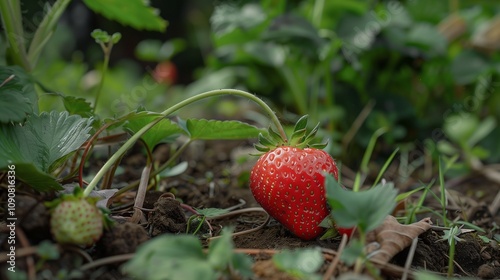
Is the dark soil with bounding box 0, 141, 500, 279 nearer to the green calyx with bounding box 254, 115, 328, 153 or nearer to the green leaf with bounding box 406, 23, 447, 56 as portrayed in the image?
the green calyx with bounding box 254, 115, 328, 153

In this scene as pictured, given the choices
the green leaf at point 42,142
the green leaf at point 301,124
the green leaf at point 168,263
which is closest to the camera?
the green leaf at point 168,263

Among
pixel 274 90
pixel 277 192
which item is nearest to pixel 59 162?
pixel 277 192

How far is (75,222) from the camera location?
749 millimetres

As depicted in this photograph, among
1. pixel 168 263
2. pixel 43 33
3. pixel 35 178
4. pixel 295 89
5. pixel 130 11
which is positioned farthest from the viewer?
pixel 295 89

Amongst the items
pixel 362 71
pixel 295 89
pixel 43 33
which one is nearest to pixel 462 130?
pixel 362 71

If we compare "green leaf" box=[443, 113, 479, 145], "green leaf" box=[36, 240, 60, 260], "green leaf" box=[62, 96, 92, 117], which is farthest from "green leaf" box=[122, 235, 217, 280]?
"green leaf" box=[443, 113, 479, 145]

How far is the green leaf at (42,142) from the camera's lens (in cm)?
86

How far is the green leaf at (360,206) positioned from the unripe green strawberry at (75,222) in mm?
323

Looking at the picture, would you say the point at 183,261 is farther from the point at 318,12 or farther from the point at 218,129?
the point at 318,12

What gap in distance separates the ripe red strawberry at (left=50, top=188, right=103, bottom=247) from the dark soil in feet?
0.06

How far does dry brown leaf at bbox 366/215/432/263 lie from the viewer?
824 millimetres

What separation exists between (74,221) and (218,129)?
0.37 m

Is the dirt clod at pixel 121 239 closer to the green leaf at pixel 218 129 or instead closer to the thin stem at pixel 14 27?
the green leaf at pixel 218 129

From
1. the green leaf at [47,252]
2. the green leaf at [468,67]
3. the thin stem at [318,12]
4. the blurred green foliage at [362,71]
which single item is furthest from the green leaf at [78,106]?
the green leaf at [468,67]
